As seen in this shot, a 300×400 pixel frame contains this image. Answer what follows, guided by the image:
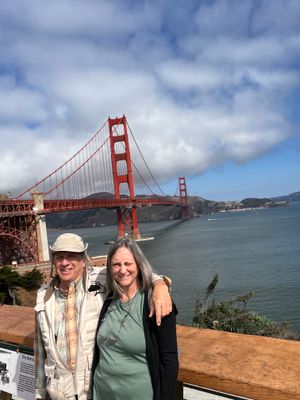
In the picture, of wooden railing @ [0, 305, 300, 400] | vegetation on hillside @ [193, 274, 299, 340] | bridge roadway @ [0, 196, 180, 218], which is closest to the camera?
wooden railing @ [0, 305, 300, 400]

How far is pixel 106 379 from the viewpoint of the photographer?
1.68 meters

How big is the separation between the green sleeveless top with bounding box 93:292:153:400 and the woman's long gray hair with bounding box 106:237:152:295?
0.05 meters

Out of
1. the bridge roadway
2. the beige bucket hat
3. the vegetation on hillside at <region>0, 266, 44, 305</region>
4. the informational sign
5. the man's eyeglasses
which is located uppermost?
the bridge roadway

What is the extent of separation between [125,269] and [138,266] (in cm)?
6

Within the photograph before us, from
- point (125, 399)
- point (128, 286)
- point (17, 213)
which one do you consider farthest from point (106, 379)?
point (17, 213)

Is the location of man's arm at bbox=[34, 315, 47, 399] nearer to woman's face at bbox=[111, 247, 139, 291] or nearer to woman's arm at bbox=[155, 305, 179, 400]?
woman's face at bbox=[111, 247, 139, 291]

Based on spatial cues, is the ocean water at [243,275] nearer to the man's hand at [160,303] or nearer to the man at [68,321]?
the man at [68,321]

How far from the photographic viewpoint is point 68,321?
1865 millimetres

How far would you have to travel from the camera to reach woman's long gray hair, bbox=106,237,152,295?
1.73m

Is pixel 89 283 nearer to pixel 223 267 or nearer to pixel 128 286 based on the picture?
pixel 128 286

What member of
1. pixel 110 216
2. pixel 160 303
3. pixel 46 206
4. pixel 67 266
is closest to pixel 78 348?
pixel 67 266

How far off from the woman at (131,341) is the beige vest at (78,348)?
49 millimetres

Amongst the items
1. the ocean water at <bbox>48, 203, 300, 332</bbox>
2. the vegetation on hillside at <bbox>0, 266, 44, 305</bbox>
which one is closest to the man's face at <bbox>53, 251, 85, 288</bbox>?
the vegetation on hillside at <bbox>0, 266, 44, 305</bbox>

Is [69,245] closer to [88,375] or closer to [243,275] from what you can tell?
[88,375]
